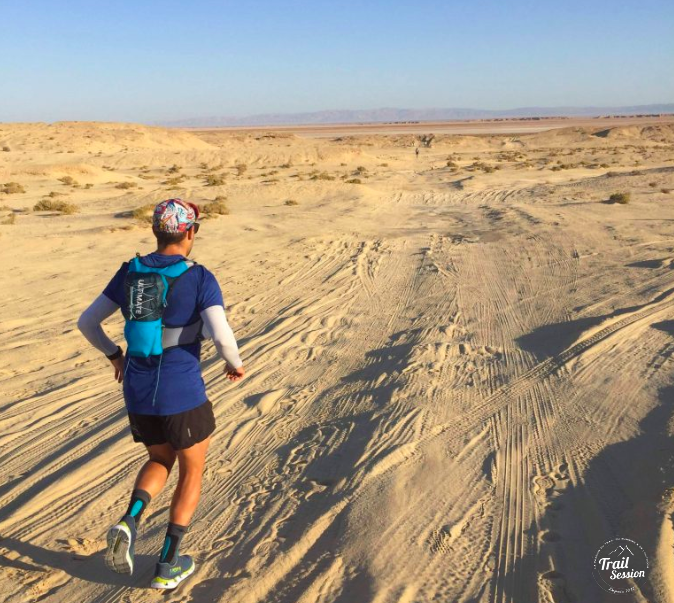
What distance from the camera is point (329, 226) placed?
15047 mm

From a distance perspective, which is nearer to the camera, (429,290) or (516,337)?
(516,337)

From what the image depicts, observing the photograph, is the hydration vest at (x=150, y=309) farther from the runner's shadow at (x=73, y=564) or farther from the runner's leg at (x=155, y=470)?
the runner's shadow at (x=73, y=564)

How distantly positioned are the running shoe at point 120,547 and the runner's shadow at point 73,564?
0.38m

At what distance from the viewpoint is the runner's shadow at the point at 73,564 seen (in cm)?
325

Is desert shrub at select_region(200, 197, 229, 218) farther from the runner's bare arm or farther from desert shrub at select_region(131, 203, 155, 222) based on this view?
the runner's bare arm

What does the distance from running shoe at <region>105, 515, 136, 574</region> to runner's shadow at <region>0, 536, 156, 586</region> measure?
38 cm

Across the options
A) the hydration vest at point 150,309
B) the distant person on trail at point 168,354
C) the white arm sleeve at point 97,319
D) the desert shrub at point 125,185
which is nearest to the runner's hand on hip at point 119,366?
the white arm sleeve at point 97,319

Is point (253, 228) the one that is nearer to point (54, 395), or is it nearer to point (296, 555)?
point (54, 395)

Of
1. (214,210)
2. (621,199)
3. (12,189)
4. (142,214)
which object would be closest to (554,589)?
(142,214)

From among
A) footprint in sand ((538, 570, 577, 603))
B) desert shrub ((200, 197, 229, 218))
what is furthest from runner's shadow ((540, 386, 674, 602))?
desert shrub ((200, 197, 229, 218))

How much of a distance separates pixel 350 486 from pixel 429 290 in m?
5.26

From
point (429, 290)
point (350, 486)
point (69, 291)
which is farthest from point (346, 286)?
point (350, 486)

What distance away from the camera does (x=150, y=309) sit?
2.79 meters

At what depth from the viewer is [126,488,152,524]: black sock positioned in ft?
9.75
